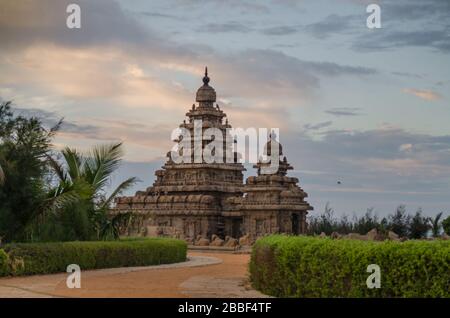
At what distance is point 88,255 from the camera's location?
20.1m

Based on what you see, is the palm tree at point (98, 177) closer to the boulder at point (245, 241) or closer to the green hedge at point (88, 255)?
the green hedge at point (88, 255)

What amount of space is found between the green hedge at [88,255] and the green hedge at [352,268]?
615 cm

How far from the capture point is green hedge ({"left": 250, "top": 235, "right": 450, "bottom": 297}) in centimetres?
1187

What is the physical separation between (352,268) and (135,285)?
538 centimetres

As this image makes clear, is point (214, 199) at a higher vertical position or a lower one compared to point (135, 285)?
higher

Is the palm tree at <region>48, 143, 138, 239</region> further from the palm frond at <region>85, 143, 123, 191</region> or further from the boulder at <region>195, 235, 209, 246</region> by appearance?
the boulder at <region>195, 235, 209, 246</region>

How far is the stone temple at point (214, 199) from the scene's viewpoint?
42656 mm

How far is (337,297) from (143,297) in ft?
11.6

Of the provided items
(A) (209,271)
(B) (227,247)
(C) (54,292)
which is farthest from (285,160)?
(C) (54,292)

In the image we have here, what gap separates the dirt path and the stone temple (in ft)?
64.2
